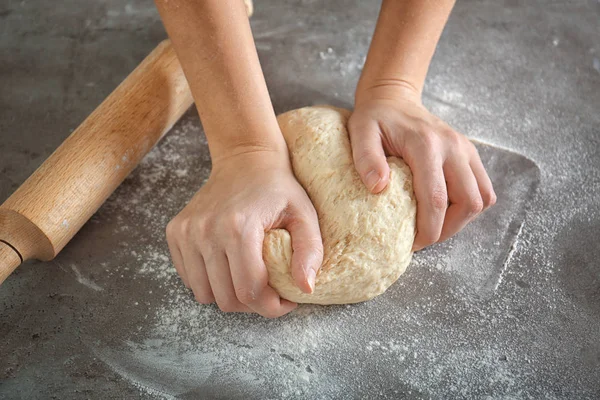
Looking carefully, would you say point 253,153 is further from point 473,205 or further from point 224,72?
point 473,205

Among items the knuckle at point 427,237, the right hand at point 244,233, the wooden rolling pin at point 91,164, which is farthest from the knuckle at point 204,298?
the knuckle at point 427,237

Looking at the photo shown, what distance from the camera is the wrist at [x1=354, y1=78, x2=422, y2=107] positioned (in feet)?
5.54

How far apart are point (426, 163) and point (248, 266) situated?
52cm

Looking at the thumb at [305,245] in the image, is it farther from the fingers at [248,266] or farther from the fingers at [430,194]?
the fingers at [430,194]

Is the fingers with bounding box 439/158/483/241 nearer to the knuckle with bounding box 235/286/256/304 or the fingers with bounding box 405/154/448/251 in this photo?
the fingers with bounding box 405/154/448/251

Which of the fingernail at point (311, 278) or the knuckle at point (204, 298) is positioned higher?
the fingernail at point (311, 278)

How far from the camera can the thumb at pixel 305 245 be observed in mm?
1309

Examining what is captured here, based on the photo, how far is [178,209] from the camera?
1.78 metres

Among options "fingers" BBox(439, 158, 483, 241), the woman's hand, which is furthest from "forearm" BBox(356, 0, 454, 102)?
"fingers" BBox(439, 158, 483, 241)

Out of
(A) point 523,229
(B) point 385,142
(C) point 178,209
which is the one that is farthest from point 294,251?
(A) point 523,229

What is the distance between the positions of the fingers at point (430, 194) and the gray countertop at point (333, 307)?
20cm

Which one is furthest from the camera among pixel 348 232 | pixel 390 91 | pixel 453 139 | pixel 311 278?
pixel 390 91

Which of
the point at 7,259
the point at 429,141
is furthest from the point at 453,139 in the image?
the point at 7,259

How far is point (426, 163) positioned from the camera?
1.49 m
